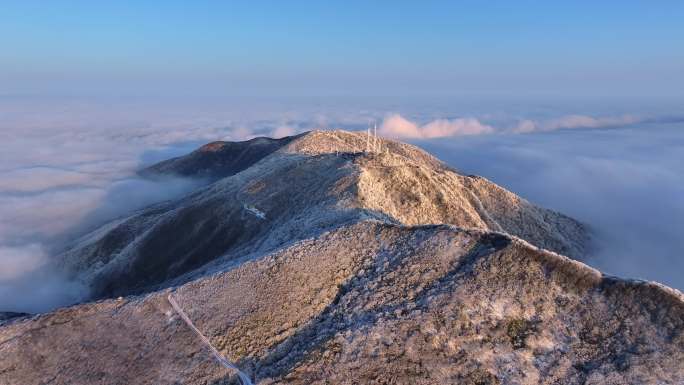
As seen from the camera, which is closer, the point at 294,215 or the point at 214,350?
the point at 214,350

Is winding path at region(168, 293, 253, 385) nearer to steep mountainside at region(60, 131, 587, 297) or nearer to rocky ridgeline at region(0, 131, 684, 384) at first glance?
rocky ridgeline at region(0, 131, 684, 384)

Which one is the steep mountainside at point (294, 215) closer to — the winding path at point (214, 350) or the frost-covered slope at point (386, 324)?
the frost-covered slope at point (386, 324)

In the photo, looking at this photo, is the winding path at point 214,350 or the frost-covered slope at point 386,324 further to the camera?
the winding path at point 214,350

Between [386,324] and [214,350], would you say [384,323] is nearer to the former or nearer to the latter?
[386,324]

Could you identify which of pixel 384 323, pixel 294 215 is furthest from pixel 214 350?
pixel 294 215

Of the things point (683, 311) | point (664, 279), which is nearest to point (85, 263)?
point (683, 311)

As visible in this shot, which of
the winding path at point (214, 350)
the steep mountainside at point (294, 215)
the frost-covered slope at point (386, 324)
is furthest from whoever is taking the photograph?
the steep mountainside at point (294, 215)

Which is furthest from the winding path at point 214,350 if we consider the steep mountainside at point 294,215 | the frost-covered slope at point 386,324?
the steep mountainside at point 294,215

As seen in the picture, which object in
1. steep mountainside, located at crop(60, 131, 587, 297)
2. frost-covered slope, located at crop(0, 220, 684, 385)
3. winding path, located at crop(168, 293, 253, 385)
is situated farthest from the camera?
steep mountainside, located at crop(60, 131, 587, 297)

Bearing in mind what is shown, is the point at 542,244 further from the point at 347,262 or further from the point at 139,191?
the point at 139,191

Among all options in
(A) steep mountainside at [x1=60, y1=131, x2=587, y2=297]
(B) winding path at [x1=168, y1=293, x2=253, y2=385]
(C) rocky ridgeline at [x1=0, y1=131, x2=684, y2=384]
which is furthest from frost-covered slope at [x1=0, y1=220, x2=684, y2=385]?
(A) steep mountainside at [x1=60, y1=131, x2=587, y2=297]

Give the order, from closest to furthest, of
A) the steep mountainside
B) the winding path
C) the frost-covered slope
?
the frost-covered slope → the winding path → the steep mountainside
